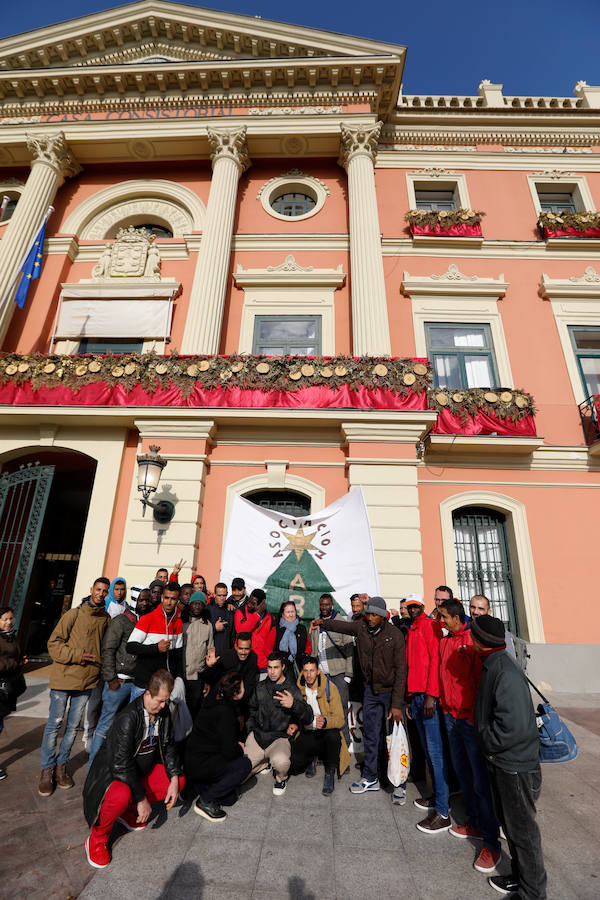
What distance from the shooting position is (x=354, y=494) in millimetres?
7523

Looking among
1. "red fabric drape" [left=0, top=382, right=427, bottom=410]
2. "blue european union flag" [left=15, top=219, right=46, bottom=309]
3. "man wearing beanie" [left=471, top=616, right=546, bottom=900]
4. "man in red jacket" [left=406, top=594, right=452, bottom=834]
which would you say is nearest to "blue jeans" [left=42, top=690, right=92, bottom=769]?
"man in red jacket" [left=406, top=594, right=452, bottom=834]

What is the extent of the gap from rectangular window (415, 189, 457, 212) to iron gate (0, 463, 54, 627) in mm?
14326

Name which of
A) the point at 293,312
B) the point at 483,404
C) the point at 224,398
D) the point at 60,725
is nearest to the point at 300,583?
the point at 60,725

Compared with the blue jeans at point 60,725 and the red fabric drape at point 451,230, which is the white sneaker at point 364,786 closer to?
the blue jeans at point 60,725

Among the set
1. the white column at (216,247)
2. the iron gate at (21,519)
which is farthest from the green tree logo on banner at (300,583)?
the white column at (216,247)

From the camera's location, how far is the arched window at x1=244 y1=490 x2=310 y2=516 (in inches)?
403

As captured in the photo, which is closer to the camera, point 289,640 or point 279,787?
point 279,787

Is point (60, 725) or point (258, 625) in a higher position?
point (258, 625)

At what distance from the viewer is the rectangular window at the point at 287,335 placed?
1239cm

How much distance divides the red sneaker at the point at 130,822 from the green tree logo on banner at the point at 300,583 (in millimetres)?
3477

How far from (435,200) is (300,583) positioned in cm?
1418

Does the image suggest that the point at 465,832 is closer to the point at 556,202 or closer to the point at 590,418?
the point at 590,418

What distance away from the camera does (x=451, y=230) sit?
1336cm

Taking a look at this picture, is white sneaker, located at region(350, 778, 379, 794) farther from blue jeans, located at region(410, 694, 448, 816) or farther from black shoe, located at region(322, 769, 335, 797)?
blue jeans, located at region(410, 694, 448, 816)
